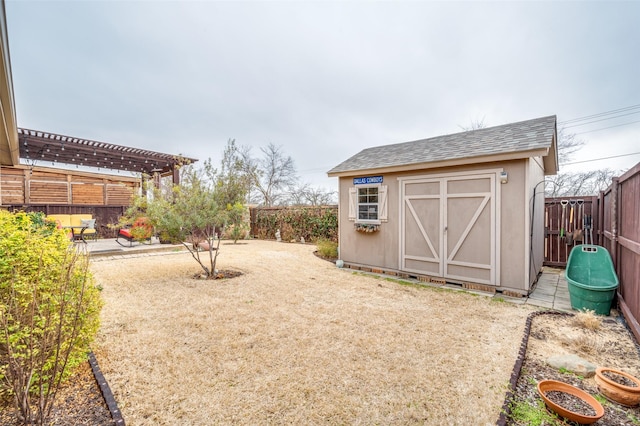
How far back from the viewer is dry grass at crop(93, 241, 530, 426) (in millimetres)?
1915

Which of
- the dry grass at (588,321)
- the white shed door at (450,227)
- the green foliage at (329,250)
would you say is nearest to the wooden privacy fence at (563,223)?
the white shed door at (450,227)

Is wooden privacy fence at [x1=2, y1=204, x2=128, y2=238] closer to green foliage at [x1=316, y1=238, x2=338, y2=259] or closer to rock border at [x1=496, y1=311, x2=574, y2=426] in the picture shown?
green foliage at [x1=316, y1=238, x2=338, y2=259]

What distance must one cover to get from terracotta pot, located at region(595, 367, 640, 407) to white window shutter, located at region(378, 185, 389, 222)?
4145mm

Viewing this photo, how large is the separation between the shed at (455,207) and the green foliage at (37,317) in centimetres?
515

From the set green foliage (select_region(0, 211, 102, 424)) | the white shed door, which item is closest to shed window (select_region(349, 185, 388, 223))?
the white shed door

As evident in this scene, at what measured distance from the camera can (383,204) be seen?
240 inches

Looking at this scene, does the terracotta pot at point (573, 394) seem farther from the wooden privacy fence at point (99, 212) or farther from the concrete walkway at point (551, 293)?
the wooden privacy fence at point (99, 212)

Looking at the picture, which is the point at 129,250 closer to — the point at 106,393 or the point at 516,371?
the point at 106,393

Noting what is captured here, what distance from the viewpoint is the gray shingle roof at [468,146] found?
180 inches

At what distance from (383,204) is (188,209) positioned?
403 cm

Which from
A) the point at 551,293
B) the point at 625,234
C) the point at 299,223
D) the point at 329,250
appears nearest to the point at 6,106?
the point at 329,250

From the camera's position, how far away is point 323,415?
1841mm

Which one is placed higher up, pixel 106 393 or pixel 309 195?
pixel 309 195

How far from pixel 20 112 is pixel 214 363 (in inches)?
541
